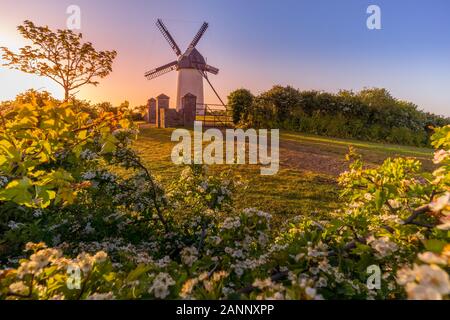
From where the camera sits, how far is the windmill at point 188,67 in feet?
124

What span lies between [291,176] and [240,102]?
16657 mm

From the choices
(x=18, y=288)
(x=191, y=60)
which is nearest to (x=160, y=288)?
(x=18, y=288)

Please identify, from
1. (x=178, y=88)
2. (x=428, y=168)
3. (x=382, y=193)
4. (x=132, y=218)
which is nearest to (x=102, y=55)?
(x=178, y=88)

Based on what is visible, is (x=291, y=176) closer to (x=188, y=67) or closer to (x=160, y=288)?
(x=160, y=288)

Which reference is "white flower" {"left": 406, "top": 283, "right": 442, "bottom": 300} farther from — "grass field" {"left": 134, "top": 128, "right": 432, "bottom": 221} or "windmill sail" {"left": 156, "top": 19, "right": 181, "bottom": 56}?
"windmill sail" {"left": 156, "top": 19, "right": 181, "bottom": 56}

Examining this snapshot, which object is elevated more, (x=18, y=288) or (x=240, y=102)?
(x=240, y=102)

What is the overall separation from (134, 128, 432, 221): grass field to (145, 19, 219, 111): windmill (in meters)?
22.5

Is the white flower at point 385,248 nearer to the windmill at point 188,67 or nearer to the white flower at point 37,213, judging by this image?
the white flower at point 37,213

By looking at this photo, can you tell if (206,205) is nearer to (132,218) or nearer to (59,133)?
(132,218)

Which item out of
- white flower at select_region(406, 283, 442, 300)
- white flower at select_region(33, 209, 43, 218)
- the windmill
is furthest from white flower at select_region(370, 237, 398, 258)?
the windmill

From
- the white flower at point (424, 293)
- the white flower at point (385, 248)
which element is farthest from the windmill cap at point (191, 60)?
the white flower at point (424, 293)

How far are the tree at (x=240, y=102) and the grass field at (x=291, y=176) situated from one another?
9.57 m

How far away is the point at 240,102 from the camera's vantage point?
26.6 m

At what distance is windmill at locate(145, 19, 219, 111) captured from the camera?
37.9 meters
